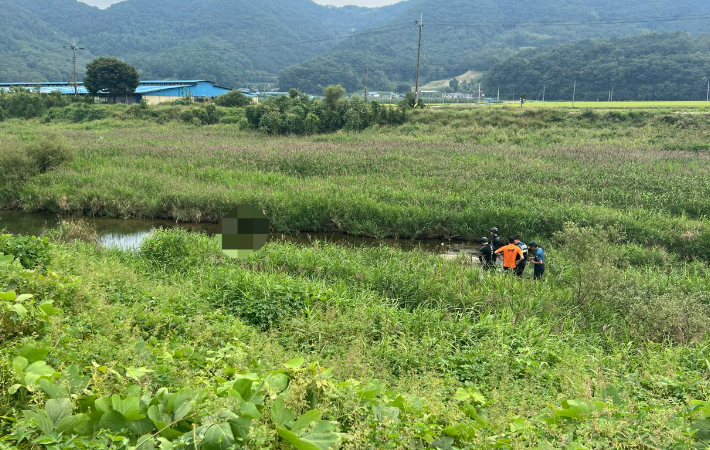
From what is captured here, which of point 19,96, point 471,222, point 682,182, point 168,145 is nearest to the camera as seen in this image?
point 471,222

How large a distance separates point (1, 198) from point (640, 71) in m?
69.1

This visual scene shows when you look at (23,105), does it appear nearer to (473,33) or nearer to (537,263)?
(537,263)

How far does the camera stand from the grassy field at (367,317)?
322cm

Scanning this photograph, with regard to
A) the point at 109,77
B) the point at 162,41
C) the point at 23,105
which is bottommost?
the point at 23,105

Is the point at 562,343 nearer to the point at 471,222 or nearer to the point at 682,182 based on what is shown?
the point at 471,222

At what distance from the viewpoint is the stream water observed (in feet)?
46.1

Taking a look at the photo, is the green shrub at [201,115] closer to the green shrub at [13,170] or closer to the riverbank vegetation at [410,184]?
the riverbank vegetation at [410,184]

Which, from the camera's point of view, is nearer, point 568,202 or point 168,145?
point 568,202

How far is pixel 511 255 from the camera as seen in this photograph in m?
10.1

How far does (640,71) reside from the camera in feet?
203

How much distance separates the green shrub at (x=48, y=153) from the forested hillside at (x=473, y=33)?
295ft

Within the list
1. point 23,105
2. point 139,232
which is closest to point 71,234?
point 139,232

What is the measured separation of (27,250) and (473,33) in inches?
6329

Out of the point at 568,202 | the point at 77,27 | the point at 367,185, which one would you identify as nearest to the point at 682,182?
the point at 568,202
